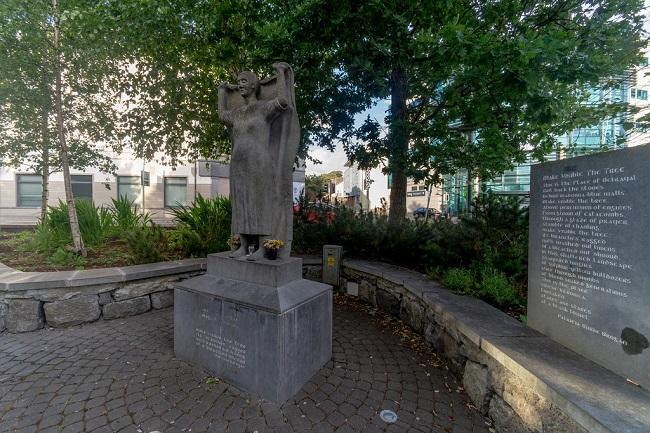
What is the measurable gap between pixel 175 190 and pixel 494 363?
2279cm

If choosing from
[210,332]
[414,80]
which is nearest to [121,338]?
[210,332]

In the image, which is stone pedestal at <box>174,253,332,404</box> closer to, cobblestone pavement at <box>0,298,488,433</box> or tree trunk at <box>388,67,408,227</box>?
cobblestone pavement at <box>0,298,488,433</box>

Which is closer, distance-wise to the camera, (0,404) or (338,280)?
(0,404)

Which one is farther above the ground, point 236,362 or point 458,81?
point 458,81

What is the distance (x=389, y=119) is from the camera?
6.45 meters

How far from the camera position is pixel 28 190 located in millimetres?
19750

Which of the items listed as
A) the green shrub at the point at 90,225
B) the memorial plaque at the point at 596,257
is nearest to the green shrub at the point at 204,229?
the green shrub at the point at 90,225

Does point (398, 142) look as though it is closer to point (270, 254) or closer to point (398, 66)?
point (398, 66)

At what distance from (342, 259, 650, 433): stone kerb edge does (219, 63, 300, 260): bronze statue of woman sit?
1.99 m

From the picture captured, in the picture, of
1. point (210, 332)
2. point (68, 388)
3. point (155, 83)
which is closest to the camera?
point (68, 388)

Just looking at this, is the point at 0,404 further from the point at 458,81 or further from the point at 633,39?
the point at 633,39

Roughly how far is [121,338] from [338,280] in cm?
355

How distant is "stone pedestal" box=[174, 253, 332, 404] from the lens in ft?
9.21

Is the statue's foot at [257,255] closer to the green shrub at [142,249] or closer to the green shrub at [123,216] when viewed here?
the green shrub at [142,249]
